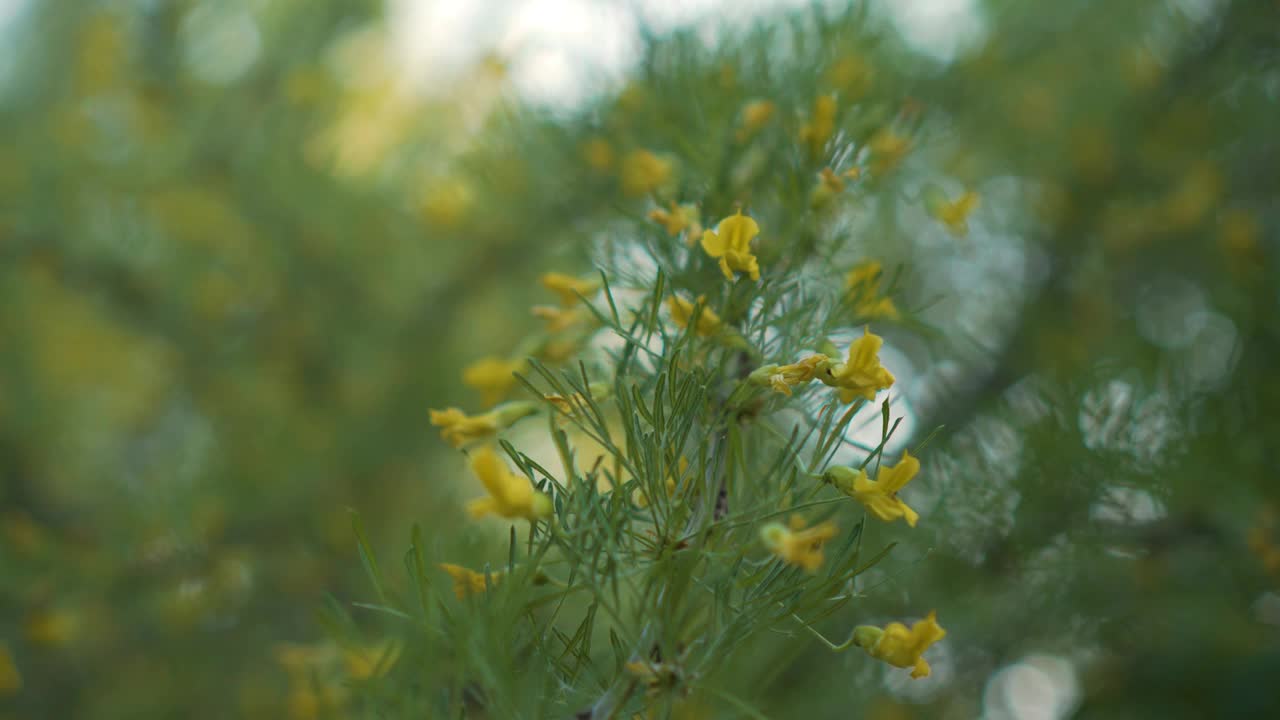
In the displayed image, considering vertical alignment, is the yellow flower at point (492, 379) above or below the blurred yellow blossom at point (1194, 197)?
below

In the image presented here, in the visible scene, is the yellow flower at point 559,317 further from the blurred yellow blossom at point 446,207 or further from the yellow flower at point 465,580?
the blurred yellow blossom at point 446,207

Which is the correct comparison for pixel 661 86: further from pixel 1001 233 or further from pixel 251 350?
pixel 251 350

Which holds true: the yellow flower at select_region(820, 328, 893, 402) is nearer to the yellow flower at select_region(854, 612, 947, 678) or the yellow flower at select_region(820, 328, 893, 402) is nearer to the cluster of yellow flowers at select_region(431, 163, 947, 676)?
the cluster of yellow flowers at select_region(431, 163, 947, 676)

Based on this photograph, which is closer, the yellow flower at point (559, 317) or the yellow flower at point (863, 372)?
the yellow flower at point (863, 372)

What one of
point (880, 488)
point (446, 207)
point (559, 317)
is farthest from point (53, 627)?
point (880, 488)

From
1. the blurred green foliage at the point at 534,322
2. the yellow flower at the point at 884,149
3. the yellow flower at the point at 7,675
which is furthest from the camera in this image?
the yellow flower at the point at 7,675

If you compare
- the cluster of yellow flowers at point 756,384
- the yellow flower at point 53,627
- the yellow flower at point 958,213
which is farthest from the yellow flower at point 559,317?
the yellow flower at point 53,627

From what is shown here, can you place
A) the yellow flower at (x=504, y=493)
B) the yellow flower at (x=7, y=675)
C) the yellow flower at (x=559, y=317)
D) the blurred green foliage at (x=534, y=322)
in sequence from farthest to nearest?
the yellow flower at (x=7, y=675), the blurred green foliage at (x=534, y=322), the yellow flower at (x=559, y=317), the yellow flower at (x=504, y=493)

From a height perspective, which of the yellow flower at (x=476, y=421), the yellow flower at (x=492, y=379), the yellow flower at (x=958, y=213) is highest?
the yellow flower at (x=958, y=213)
